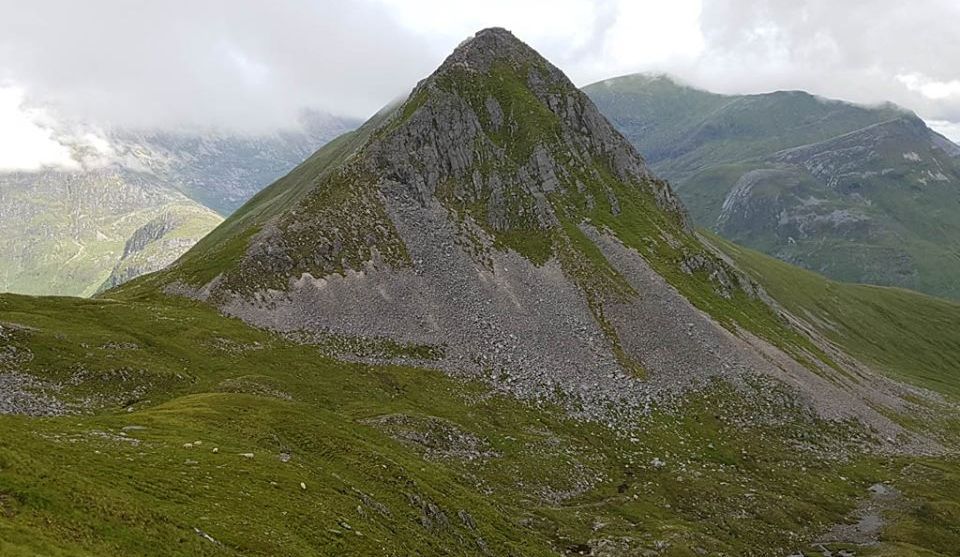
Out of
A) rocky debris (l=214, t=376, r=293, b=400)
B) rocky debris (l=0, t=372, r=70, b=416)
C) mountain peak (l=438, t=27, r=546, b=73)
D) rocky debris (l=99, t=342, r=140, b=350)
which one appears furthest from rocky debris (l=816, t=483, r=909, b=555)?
mountain peak (l=438, t=27, r=546, b=73)

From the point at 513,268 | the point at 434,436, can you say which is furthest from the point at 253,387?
the point at 513,268

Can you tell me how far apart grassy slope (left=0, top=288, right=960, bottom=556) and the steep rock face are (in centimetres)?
865

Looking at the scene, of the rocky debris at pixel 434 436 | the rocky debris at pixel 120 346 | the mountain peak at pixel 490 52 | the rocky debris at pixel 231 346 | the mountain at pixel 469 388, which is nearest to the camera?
the mountain at pixel 469 388

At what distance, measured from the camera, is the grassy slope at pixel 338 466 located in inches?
1233

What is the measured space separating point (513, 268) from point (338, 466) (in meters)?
81.7

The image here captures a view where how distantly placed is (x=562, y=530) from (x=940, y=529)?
189ft

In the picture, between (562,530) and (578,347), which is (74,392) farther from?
(578,347)

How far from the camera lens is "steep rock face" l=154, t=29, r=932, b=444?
106312mm

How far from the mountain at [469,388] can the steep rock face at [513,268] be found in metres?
0.62

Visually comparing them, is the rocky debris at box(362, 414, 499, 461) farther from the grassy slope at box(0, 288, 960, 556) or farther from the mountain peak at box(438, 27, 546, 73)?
the mountain peak at box(438, 27, 546, 73)

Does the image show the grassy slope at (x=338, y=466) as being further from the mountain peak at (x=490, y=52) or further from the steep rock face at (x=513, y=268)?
the mountain peak at (x=490, y=52)

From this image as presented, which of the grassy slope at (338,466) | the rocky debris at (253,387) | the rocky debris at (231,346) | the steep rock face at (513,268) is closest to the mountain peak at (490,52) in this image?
the steep rock face at (513,268)

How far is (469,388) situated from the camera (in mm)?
96625

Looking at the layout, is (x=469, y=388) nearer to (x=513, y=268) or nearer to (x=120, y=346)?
(x=513, y=268)
